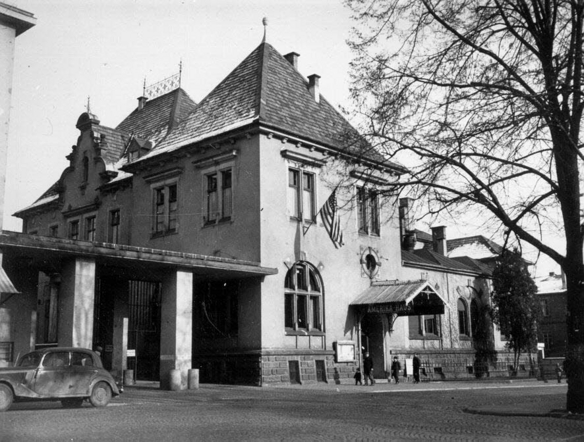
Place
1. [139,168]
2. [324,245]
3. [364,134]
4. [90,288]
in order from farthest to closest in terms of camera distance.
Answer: [139,168]
[324,245]
[90,288]
[364,134]

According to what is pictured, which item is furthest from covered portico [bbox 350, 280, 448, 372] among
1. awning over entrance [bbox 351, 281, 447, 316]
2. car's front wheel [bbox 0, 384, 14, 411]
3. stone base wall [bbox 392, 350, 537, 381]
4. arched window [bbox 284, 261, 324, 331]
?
car's front wheel [bbox 0, 384, 14, 411]

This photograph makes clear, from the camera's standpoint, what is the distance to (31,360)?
589 inches

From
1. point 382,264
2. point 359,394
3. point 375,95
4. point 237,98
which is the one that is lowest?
point 359,394

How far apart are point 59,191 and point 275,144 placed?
652 inches

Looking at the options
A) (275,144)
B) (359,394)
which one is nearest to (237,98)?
(275,144)

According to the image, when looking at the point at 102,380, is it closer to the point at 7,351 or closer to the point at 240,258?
the point at 7,351

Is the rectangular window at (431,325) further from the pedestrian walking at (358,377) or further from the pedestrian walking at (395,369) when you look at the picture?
the pedestrian walking at (358,377)

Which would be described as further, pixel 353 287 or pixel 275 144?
pixel 353 287

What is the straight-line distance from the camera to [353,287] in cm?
2945

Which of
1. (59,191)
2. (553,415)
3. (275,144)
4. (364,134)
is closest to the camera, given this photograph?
(553,415)

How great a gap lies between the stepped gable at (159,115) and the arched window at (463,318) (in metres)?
19.8

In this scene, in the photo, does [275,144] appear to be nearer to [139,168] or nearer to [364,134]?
[139,168]

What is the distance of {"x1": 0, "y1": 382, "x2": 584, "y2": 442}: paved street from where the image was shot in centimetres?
1033

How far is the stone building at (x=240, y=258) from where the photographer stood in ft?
74.4
